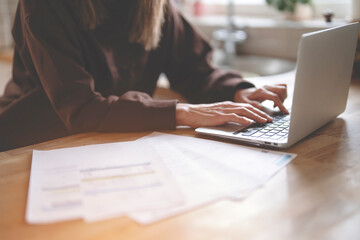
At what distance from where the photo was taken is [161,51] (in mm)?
1250

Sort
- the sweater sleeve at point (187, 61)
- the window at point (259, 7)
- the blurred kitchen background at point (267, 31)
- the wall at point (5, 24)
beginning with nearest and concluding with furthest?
the sweater sleeve at point (187, 61) < the blurred kitchen background at point (267, 31) < the window at point (259, 7) < the wall at point (5, 24)

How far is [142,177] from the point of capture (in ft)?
1.99

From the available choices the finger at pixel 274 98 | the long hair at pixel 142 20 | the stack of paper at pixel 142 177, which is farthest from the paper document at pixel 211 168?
the long hair at pixel 142 20

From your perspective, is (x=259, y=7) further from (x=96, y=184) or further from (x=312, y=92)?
(x=96, y=184)

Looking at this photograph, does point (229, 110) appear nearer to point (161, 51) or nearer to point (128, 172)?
point (128, 172)

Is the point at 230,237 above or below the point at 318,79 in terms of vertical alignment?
below

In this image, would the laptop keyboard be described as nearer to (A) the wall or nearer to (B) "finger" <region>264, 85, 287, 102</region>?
(B) "finger" <region>264, 85, 287, 102</region>

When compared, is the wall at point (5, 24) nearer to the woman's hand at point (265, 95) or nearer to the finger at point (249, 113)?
the woman's hand at point (265, 95)

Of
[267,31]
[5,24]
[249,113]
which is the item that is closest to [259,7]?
[267,31]

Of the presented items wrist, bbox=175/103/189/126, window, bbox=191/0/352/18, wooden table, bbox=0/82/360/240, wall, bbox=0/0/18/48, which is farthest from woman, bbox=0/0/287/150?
wall, bbox=0/0/18/48

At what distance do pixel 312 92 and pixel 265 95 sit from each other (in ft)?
0.81

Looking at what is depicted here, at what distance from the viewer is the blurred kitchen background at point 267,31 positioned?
1.62 meters

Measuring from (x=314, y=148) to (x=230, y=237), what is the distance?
354 millimetres

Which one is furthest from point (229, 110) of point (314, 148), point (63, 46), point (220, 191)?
point (63, 46)
